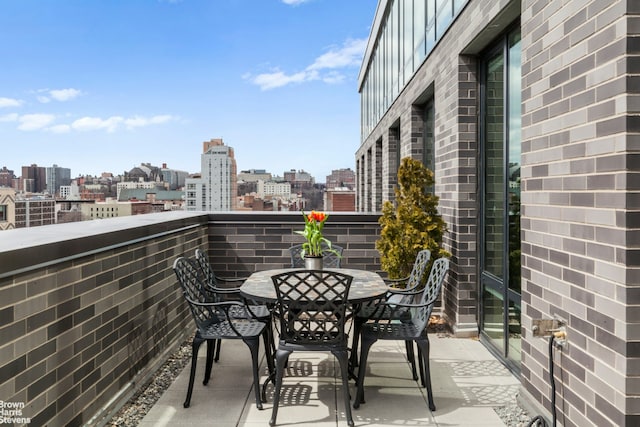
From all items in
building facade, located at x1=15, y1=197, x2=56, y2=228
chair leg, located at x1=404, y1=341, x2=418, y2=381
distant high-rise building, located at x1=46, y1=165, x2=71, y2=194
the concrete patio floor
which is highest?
distant high-rise building, located at x1=46, y1=165, x2=71, y2=194

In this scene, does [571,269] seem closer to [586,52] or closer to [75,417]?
[586,52]

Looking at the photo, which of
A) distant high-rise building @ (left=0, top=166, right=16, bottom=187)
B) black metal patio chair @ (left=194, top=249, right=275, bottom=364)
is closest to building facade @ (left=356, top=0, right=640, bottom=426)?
black metal patio chair @ (left=194, top=249, right=275, bottom=364)

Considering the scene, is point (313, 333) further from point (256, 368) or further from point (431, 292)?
point (431, 292)

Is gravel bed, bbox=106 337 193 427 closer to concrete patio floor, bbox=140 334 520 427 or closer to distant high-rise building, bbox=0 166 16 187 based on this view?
Result: concrete patio floor, bbox=140 334 520 427

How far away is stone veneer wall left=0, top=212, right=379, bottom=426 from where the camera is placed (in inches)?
83.4

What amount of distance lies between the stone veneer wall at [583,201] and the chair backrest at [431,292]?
0.56 metres

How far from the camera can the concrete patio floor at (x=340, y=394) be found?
119 inches

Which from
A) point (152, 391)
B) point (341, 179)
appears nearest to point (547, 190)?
point (152, 391)

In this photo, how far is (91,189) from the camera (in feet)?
27.2

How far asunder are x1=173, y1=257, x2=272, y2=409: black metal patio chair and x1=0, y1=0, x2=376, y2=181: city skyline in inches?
1222

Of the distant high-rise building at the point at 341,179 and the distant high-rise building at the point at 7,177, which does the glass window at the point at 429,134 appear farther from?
the distant high-rise building at the point at 341,179

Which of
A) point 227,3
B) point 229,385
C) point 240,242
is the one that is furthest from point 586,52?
point 227,3

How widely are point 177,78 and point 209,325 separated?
1958 inches

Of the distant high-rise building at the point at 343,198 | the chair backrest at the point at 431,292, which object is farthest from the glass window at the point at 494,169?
the distant high-rise building at the point at 343,198
